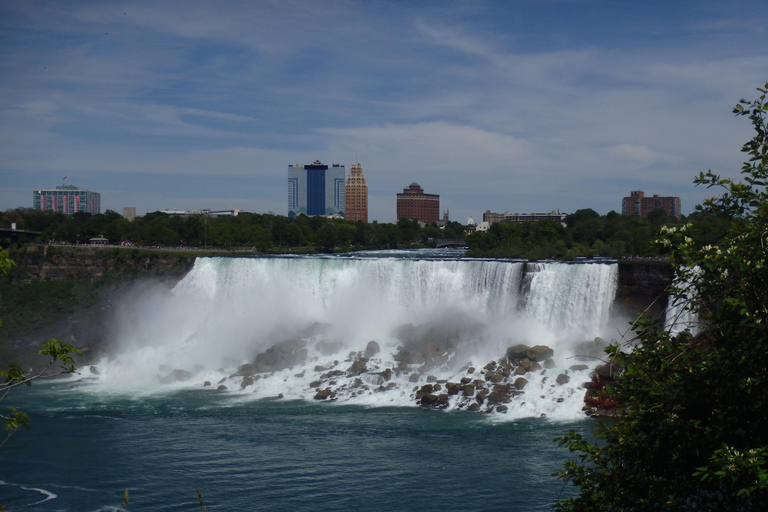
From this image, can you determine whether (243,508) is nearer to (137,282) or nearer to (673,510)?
(673,510)

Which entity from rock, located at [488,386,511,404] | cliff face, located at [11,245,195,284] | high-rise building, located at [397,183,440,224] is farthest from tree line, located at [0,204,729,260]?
high-rise building, located at [397,183,440,224]

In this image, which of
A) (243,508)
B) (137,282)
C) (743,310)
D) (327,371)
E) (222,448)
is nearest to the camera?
(743,310)

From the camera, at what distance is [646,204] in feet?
397

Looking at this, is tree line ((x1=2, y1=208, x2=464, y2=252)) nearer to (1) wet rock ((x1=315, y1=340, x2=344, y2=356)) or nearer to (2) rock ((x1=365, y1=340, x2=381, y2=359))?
(1) wet rock ((x1=315, y1=340, x2=344, y2=356))

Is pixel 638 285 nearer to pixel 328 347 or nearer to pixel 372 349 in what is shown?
pixel 372 349

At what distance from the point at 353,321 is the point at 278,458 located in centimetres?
1310

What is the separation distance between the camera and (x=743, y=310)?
437 centimetres

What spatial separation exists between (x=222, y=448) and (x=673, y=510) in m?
13.2

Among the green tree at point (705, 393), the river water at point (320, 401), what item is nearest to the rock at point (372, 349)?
the river water at point (320, 401)

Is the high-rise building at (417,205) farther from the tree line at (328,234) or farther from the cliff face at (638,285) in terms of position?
the cliff face at (638,285)

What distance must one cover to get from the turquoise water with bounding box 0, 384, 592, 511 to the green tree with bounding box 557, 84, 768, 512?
7734 millimetres

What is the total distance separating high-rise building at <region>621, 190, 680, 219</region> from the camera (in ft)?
370

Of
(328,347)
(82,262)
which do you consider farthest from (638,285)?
(82,262)

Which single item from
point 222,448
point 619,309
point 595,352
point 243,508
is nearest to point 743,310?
point 243,508
